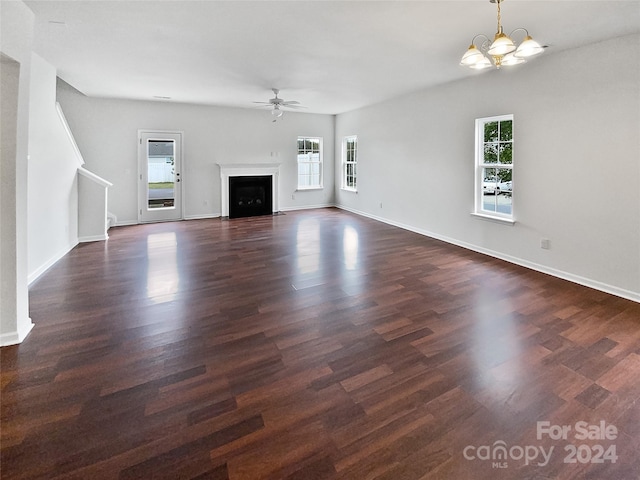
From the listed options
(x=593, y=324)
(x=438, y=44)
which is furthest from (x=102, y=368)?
(x=438, y=44)

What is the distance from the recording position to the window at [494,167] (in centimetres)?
486

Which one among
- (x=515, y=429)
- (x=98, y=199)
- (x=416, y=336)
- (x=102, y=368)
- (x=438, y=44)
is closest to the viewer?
(x=515, y=429)

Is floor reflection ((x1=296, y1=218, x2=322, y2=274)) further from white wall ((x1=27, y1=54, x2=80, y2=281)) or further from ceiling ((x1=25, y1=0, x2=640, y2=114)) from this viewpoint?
white wall ((x1=27, y1=54, x2=80, y2=281))

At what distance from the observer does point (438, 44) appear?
3832mm

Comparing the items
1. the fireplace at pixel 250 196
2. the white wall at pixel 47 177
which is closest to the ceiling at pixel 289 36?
the white wall at pixel 47 177

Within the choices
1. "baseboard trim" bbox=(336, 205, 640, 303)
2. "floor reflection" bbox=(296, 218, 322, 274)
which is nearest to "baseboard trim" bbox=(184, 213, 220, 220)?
"floor reflection" bbox=(296, 218, 322, 274)

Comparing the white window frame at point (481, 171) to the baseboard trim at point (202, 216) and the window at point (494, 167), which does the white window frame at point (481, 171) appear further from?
the baseboard trim at point (202, 216)

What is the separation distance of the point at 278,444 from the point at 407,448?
64 centimetres

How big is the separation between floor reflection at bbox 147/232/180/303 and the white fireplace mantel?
2.05m

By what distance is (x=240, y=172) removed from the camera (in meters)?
8.46

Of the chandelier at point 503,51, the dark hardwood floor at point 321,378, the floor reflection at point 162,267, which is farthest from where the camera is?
the floor reflection at point 162,267

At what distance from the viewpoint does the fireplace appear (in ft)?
27.9

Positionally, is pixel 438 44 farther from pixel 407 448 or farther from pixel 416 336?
pixel 407 448

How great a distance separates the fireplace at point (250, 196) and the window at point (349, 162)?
215 centimetres
